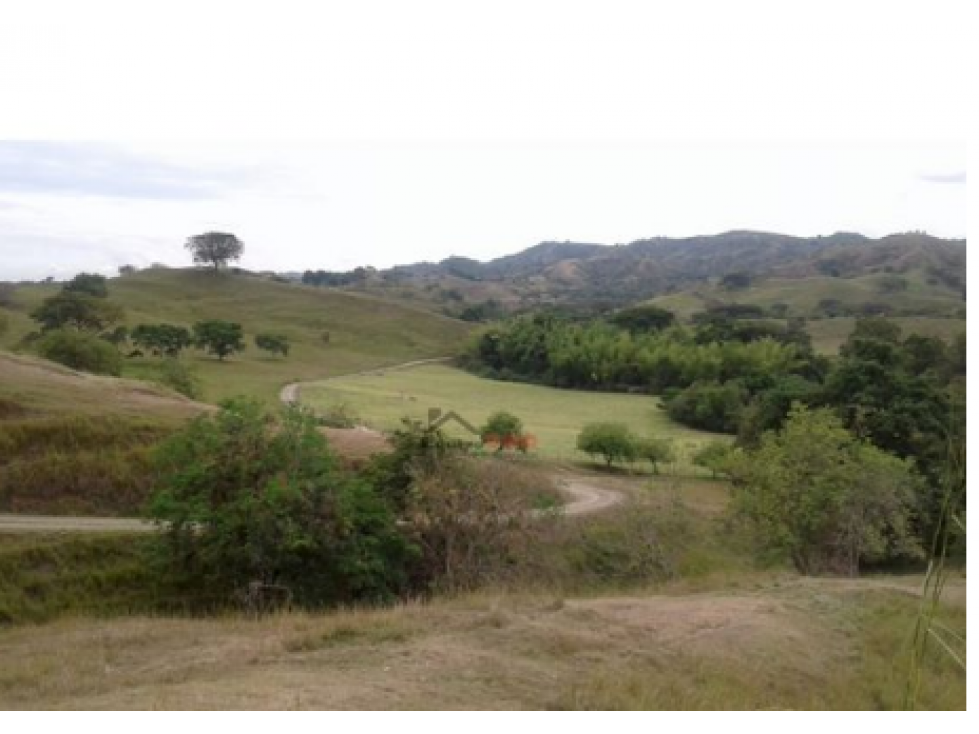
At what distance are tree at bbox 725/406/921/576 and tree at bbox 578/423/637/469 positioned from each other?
19.2 m

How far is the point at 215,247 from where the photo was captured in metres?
124

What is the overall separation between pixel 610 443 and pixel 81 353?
3145 centimetres

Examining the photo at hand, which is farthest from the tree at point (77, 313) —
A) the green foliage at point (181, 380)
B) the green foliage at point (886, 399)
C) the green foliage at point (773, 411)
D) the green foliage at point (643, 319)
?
the green foliage at point (886, 399)

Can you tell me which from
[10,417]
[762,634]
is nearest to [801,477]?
[762,634]

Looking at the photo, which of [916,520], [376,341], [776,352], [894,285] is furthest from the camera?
[894,285]

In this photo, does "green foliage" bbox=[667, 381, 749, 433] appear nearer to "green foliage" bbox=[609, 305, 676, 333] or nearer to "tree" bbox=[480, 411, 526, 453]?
"tree" bbox=[480, 411, 526, 453]

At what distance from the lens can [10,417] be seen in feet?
102

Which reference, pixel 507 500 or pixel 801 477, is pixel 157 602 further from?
pixel 801 477

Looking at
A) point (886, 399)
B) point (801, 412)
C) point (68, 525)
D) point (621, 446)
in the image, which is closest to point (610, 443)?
point (621, 446)

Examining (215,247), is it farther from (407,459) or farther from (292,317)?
(407,459)

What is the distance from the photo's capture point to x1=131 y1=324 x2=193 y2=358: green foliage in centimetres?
7081

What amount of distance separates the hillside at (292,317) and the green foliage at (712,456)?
36.7 metres

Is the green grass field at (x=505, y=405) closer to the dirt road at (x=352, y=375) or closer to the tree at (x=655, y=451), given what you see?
the dirt road at (x=352, y=375)
